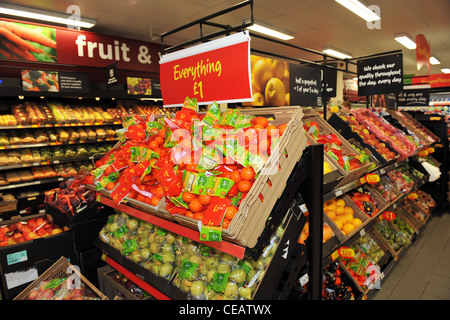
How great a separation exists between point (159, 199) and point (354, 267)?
1920mm

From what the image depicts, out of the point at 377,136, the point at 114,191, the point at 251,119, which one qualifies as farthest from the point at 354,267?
the point at 114,191

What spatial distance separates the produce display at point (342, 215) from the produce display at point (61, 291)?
5.81 ft

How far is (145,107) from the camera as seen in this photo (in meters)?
6.18

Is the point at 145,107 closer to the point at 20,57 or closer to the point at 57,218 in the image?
the point at 20,57

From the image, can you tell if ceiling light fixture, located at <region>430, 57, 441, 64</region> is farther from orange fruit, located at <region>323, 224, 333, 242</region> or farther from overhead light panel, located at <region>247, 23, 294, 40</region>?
orange fruit, located at <region>323, 224, 333, 242</region>

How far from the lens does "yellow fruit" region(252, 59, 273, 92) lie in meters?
3.23

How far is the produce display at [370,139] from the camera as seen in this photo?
309cm

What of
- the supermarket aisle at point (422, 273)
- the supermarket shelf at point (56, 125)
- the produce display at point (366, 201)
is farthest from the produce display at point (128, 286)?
the supermarket shelf at point (56, 125)

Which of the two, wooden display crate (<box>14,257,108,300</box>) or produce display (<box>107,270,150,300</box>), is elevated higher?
wooden display crate (<box>14,257,108,300</box>)

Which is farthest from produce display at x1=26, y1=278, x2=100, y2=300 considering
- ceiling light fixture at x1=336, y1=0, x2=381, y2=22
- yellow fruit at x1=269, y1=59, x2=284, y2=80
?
ceiling light fixture at x1=336, y1=0, x2=381, y2=22

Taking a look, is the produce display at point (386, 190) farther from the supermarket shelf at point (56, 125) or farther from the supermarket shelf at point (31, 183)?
the supermarket shelf at point (31, 183)

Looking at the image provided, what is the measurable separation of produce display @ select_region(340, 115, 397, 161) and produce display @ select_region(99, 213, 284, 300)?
2063mm

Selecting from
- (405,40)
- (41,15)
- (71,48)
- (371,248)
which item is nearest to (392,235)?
(371,248)

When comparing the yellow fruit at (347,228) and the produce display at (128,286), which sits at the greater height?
the yellow fruit at (347,228)
